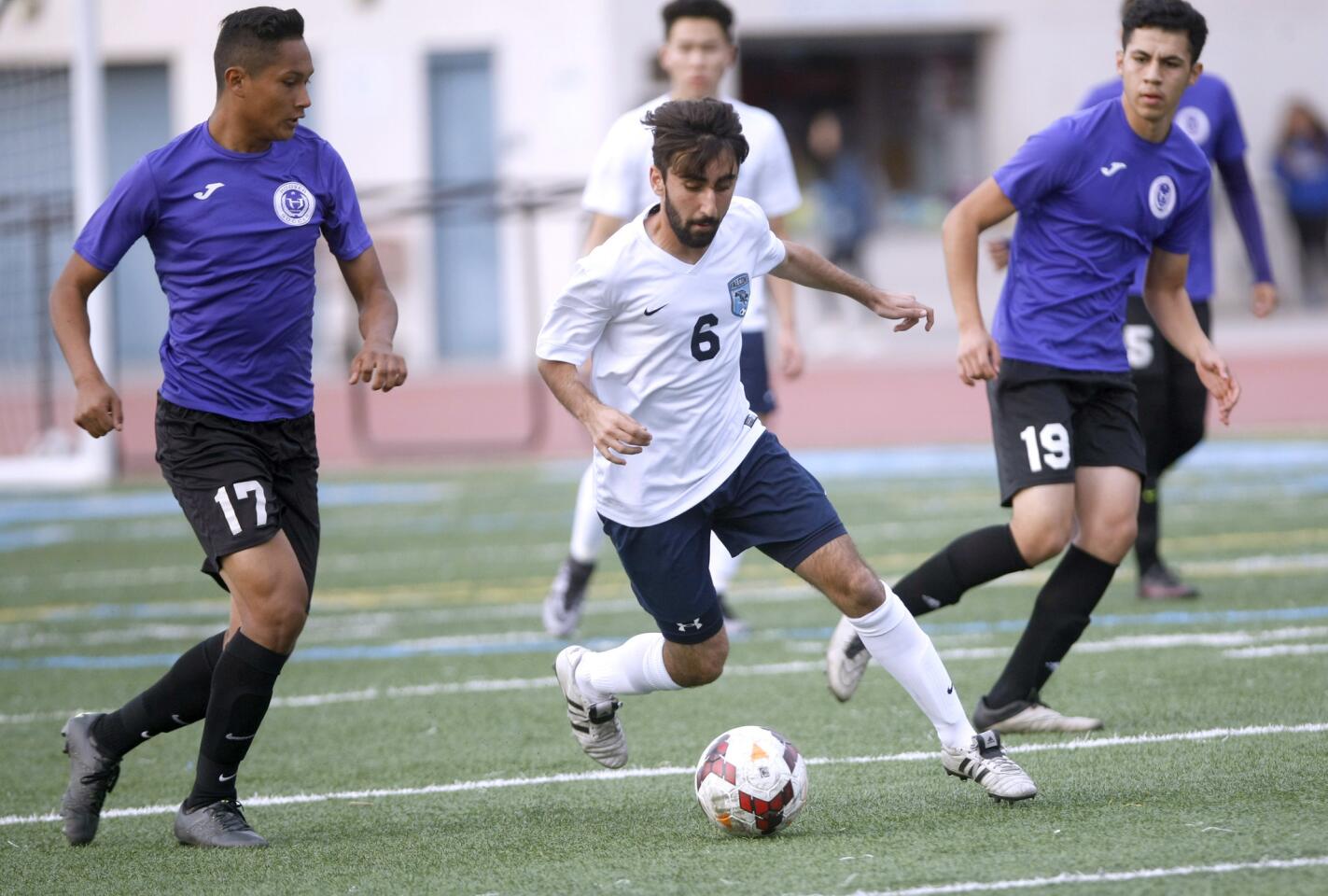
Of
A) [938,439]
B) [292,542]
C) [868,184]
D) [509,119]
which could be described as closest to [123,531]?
[938,439]

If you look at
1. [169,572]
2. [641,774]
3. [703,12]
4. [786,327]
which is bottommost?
[169,572]

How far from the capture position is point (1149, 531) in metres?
8.35

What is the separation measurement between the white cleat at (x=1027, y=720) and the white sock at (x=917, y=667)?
80 centimetres

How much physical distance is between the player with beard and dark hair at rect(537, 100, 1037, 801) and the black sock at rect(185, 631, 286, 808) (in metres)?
0.98

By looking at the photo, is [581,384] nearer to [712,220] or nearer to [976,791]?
[712,220]

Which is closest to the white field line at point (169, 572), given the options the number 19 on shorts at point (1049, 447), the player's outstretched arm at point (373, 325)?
the number 19 on shorts at point (1049, 447)

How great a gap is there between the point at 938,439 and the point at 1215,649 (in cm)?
966

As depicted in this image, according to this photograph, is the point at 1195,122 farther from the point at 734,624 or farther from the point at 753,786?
the point at 753,786

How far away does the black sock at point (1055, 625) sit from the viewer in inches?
230

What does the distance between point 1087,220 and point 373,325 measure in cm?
214

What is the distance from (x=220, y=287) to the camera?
5090 millimetres

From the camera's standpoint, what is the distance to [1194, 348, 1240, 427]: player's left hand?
582 centimetres

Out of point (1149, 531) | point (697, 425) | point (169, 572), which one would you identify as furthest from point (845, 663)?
point (169, 572)

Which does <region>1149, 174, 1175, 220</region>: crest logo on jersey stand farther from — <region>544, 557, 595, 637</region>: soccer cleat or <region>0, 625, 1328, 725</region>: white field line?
<region>544, 557, 595, 637</region>: soccer cleat
